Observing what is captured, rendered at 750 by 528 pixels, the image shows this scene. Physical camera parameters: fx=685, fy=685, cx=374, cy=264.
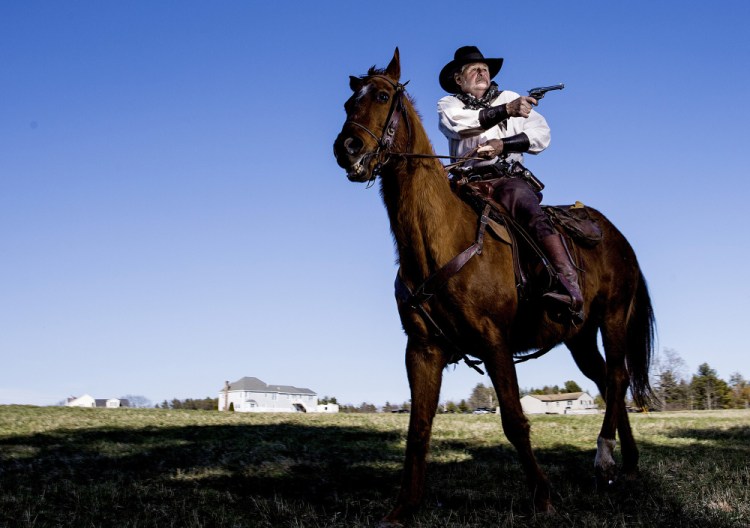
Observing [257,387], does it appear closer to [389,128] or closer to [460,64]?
[460,64]

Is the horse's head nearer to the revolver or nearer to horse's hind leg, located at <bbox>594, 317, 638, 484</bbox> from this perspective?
the revolver

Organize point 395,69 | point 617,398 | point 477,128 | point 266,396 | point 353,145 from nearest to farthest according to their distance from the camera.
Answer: point 353,145 < point 395,69 < point 477,128 < point 617,398 < point 266,396

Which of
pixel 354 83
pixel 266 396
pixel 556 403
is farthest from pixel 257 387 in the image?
pixel 354 83

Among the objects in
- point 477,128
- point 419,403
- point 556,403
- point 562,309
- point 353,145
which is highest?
point 477,128

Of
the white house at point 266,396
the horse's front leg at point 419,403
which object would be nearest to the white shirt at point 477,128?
the horse's front leg at point 419,403

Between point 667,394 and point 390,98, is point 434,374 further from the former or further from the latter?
point 667,394

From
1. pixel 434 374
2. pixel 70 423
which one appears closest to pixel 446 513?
pixel 434 374

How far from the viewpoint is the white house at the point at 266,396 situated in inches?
4806

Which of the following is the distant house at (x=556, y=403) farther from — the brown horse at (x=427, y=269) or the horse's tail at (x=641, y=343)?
the brown horse at (x=427, y=269)

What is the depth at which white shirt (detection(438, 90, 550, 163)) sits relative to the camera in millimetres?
7529

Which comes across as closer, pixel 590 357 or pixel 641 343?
pixel 590 357

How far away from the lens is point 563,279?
6.95 metres

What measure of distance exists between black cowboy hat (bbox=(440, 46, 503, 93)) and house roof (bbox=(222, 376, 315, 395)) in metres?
120

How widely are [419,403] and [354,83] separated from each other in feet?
10.2
